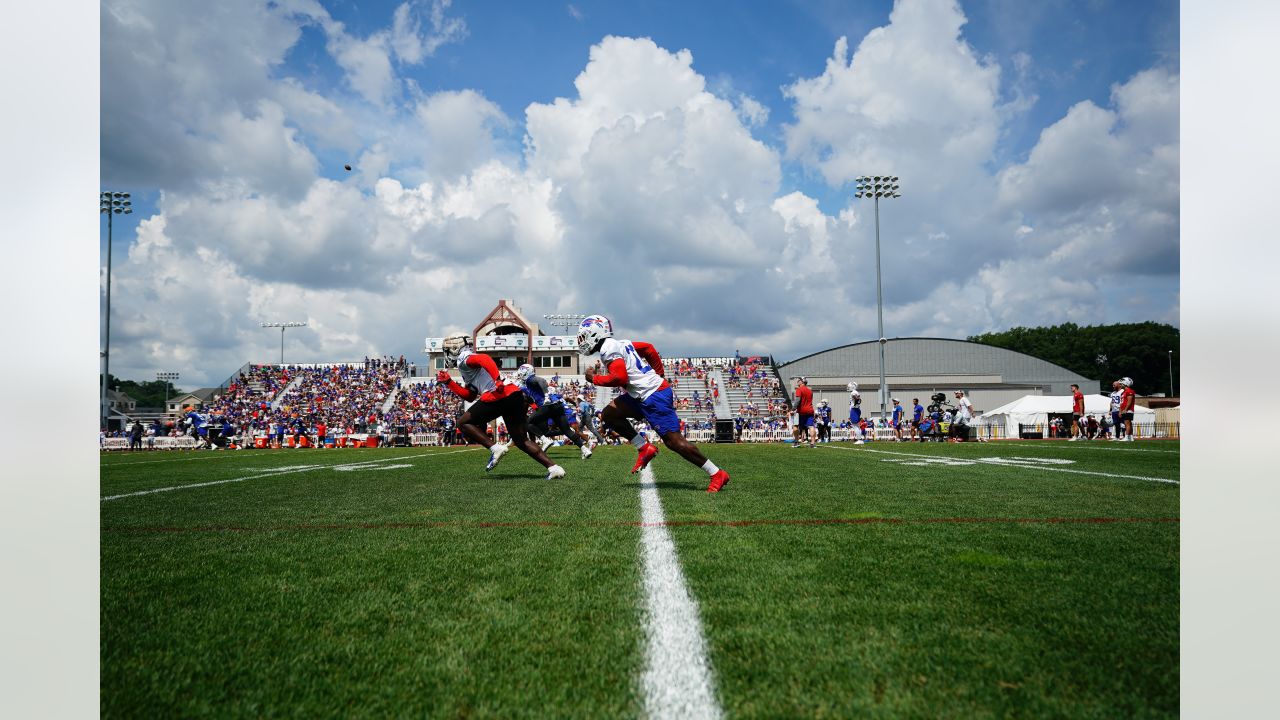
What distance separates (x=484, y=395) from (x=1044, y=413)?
31253 mm

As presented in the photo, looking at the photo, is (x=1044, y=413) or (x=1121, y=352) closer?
(x=1044, y=413)

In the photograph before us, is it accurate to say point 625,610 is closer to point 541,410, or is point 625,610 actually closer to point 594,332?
point 594,332

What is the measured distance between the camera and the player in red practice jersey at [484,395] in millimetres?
9836

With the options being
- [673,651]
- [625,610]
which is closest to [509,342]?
[625,610]

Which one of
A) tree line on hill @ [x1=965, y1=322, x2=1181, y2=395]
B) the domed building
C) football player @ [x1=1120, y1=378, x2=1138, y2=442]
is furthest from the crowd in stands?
tree line on hill @ [x1=965, y1=322, x2=1181, y2=395]

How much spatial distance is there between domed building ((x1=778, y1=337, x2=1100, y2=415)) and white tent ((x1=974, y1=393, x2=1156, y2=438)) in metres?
21.7

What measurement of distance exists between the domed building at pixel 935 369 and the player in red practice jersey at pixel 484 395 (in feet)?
161

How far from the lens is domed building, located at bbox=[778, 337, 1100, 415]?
5712 cm

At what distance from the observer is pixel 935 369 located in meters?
59.7

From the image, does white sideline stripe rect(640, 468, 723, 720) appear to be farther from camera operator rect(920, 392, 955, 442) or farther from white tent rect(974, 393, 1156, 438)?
white tent rect(974, 393, 1156, 438)

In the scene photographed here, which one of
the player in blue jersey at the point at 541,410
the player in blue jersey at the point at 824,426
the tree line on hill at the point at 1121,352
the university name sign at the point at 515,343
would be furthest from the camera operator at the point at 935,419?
the tree line on hill at the point at 1121,352

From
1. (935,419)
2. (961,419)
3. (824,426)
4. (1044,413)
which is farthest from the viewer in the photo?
(1044,413)

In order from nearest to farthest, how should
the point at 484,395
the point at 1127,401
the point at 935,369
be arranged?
the point at 484,395
the point at 1127,401
the point at 935,369
